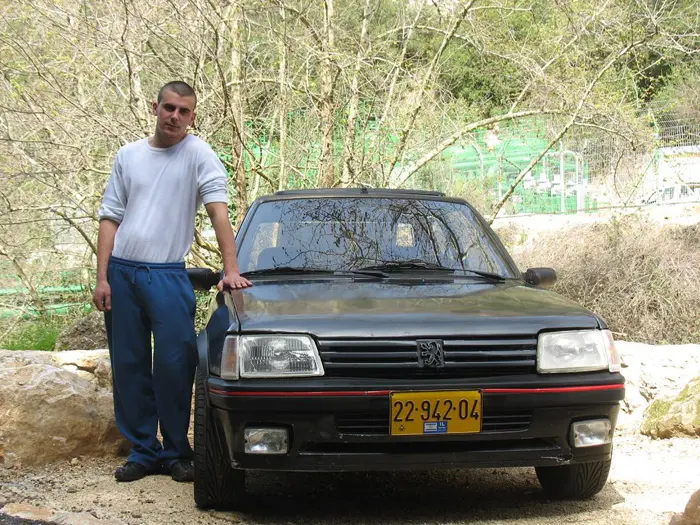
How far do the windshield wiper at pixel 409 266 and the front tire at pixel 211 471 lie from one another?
110 centimetres

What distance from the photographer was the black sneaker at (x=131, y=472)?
5.04 m

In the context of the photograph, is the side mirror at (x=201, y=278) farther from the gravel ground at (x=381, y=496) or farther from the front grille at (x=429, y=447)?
the front grille at (x=429, y=447)

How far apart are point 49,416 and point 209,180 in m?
1.83

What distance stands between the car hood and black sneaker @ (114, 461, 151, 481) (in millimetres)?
1198

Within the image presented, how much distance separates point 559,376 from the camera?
4.04 metres

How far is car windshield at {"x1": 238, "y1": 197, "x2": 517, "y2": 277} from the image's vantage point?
5.04 meters

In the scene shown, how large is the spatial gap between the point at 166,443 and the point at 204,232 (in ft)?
18.9

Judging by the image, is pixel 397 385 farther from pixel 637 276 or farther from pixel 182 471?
pixel 637 276

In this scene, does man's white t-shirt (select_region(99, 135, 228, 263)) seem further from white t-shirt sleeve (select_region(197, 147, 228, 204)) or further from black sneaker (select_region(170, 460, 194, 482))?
black sneaker (select_region(170, 460, 194, 482))

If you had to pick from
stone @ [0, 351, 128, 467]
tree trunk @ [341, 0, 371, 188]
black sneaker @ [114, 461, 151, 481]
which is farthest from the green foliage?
black sneaker @ [114, 461, 151, 481]

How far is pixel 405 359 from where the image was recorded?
12.8 feet

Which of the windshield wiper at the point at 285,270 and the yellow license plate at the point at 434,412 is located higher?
the windshield wiper at the point at 285,270

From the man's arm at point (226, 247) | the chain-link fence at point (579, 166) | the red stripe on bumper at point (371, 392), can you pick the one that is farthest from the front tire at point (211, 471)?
Answer: the chain-link fence at point (579, 166)

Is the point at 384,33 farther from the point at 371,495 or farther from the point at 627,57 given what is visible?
the point at 371,495
